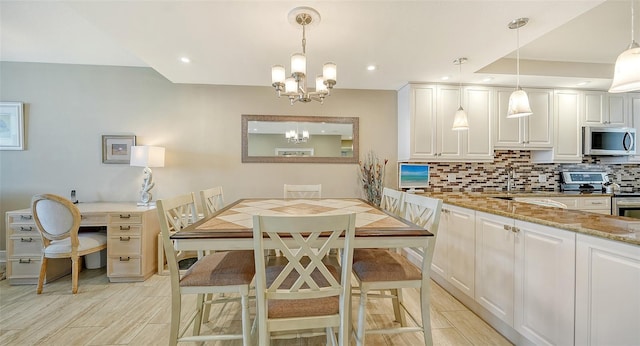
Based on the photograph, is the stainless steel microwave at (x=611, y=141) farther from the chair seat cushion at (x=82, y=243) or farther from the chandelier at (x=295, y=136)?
the chair seat cushion at (x=82, y=243)

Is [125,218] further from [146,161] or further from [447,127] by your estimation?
[447,127]

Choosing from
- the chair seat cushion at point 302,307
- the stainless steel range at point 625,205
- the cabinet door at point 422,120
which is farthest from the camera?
the cabinet door at point 422,120

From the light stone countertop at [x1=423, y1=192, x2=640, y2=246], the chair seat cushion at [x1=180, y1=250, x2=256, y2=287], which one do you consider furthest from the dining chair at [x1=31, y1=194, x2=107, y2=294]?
the light stone countertop at [x1=423, y1=192, x2=640, y2=246]

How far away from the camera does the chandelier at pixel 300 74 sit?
1635mm

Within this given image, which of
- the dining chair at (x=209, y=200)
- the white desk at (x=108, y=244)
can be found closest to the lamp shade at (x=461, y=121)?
the dining chair at (x=209, y=200)

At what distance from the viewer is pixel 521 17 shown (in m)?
1.77

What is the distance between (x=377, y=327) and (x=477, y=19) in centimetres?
238

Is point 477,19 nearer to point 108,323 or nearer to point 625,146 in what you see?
point 625,146

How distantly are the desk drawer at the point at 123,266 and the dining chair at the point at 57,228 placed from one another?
0.82 feet

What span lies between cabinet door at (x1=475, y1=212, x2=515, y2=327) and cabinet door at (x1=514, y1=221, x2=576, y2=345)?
54mm

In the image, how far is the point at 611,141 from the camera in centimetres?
318

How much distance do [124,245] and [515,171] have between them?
16.2ft

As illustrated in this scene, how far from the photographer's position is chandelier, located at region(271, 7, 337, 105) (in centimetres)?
163

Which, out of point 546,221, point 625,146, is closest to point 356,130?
point 546,221
